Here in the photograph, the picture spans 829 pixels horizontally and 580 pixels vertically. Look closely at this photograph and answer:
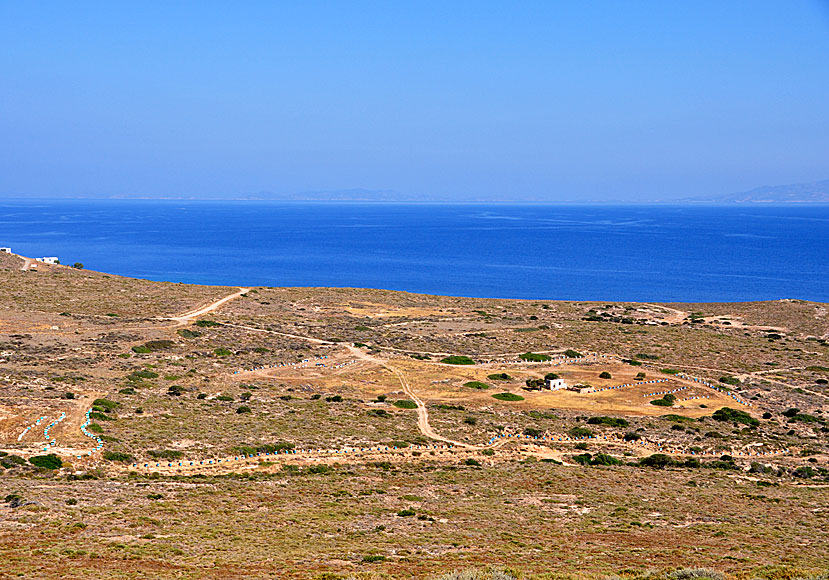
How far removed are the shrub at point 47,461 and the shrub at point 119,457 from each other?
1.77 m

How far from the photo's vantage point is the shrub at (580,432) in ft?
127

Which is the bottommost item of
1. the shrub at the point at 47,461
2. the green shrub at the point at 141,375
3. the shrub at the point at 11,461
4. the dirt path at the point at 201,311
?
the green shrub at the point at 141,375

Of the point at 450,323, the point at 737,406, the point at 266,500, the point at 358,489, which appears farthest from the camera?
the point at 450,323

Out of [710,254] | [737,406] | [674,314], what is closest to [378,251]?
[710,254]

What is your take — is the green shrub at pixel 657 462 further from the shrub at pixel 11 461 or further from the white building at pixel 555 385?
the shrub at pixel 11 461

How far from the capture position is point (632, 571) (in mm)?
19062

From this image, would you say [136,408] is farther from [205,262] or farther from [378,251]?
[378,251]

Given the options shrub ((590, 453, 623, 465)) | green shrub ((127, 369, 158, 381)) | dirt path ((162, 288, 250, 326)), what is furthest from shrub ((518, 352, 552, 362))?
dirt path ((162, 288, 250, 326))

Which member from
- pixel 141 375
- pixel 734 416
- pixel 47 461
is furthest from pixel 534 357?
pixel 47 461

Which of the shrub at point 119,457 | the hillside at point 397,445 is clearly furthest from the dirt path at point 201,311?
the shrub at point 119,457

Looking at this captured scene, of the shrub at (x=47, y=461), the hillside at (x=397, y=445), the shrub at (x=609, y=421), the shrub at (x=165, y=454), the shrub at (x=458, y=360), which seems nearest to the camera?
the hillside at (x=397, y=445)

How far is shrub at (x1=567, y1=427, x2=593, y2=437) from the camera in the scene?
3859cm

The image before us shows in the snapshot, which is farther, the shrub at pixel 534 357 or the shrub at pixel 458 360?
the shrub at pixel 534 357

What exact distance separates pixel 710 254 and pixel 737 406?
148583 millimetres
